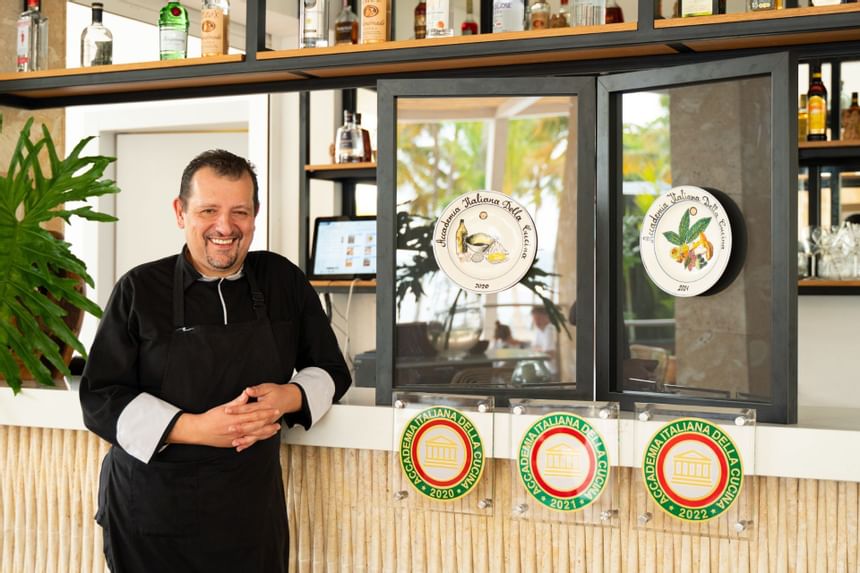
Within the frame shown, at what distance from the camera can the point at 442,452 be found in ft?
6.72

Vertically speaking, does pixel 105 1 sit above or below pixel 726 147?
above

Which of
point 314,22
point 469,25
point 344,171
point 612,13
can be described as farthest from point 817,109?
point 314,22

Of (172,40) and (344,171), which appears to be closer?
(172,40)

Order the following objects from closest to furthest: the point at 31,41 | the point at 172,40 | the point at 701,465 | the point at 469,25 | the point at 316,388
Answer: the point at 701,465
the point at 316,388
the point at 172,40
the point at 31,41
the point at 469,25

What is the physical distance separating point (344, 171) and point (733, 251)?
120 inches

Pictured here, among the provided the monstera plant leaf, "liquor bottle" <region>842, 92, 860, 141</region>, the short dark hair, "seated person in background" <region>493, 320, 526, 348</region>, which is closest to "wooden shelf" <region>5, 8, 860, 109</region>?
the monstera plant leaf

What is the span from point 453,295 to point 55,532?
1177 millimetres

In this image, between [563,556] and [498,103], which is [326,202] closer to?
[498,103]

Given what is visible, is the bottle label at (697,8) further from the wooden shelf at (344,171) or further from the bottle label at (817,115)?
the wooden shelf at (344,171)

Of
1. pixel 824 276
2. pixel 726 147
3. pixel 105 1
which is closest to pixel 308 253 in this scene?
pixel 105 1

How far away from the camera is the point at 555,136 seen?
7.09 feet

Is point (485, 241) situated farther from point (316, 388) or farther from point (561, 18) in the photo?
point (561, 18)

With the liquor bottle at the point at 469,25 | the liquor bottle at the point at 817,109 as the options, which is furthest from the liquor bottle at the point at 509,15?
the liquor bottle at the point at 817,109

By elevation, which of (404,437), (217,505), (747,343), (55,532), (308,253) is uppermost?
(308,253)
